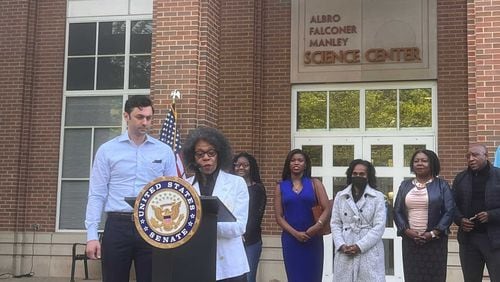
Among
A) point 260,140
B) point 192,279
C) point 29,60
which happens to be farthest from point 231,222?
point 29,60

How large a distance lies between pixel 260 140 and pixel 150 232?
25.0 ft

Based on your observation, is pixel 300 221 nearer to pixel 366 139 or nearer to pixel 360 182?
pixel 360 182

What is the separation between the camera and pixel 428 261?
6086 mm

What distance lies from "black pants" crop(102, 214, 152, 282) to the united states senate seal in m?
0.83

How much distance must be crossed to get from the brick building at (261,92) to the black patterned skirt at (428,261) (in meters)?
4.46

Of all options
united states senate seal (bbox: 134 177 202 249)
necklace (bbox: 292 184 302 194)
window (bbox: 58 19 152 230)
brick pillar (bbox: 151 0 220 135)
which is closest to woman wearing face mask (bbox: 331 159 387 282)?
necklace (bbox: 292 184 302 194)

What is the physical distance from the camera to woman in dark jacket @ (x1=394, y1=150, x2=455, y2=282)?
6074 millimetres

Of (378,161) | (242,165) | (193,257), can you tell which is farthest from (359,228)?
(378,161)

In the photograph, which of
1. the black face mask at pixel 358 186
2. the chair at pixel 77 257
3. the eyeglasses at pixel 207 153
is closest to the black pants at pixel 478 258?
the black face mask at pixel 358 186

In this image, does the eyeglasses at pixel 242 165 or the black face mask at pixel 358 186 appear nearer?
the black face mask at pixel 358 186

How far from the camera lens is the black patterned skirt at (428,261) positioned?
6070mm

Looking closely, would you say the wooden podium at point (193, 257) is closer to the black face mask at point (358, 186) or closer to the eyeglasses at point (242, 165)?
the black face mask at point (358, 186)

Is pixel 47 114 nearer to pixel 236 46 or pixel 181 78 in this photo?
pixel 236 46

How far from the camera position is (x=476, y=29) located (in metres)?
7.85
